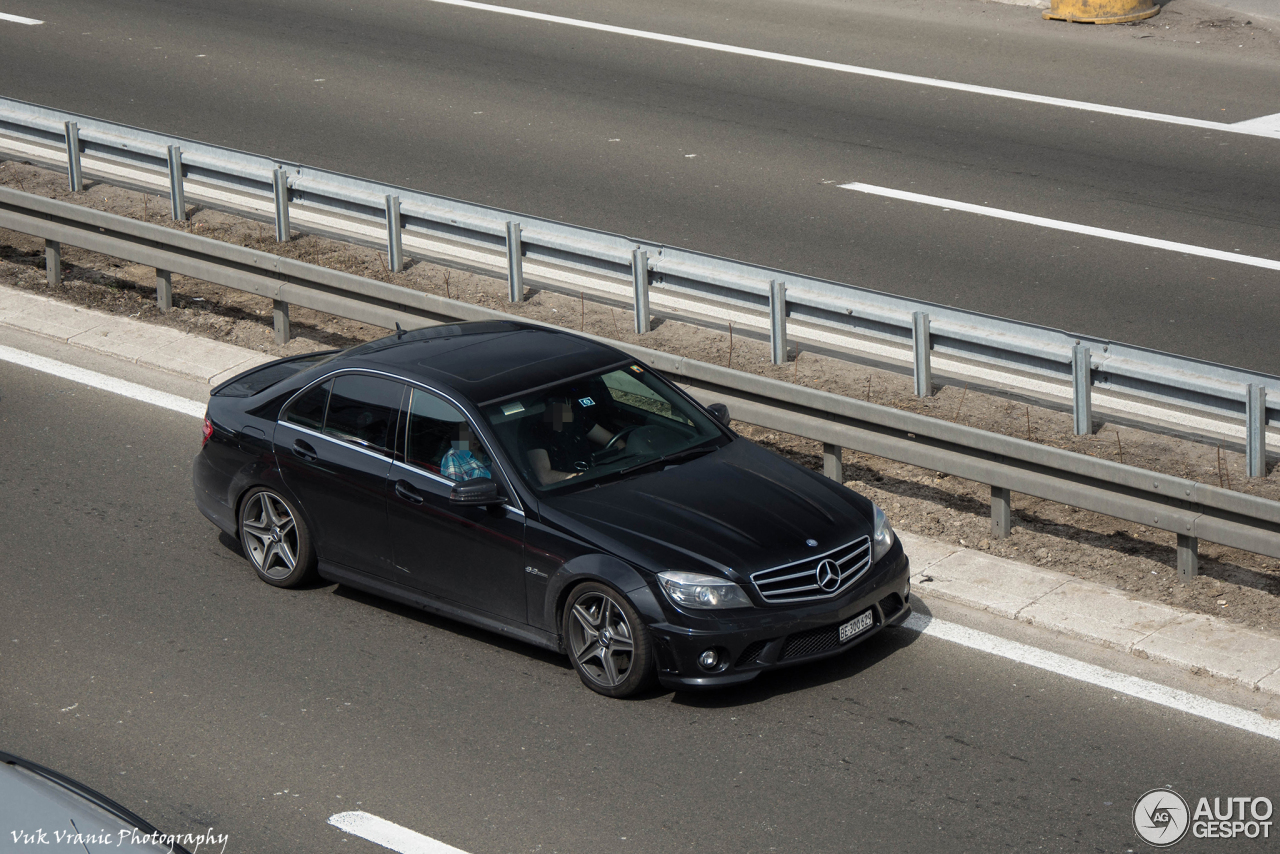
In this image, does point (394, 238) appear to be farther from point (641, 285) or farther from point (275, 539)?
point (275, 539)

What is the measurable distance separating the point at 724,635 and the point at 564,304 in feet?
17.6

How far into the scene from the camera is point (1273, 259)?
12336 millimetres

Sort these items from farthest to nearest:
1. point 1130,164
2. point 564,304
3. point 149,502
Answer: point 1130,164
point 564,304
point 149,502

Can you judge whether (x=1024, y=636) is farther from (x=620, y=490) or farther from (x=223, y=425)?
(x=223, y=425)

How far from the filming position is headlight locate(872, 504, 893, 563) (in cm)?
730

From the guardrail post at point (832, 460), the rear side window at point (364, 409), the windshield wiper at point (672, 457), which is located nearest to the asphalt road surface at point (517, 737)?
the rear side window at point (364, 409)

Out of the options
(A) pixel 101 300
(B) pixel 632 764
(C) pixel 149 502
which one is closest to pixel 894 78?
(A) pixel 101 300

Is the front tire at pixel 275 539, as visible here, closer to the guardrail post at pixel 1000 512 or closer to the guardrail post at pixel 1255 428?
the guardrail post at pixel 1000 512

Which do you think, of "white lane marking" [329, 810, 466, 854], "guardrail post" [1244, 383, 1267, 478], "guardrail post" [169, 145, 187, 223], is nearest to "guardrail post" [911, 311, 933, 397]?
"guardrail post" [1244, 383, 1267, 478]

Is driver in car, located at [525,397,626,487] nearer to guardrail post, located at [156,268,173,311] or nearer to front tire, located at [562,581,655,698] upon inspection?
front tire, located at [562,581,655,698]

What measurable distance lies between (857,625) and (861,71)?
12155 millimetres

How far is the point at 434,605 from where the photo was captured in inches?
301

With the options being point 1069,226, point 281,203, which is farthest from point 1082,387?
point 281,203

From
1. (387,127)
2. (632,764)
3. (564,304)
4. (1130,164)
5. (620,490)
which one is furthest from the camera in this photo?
(387,127)
